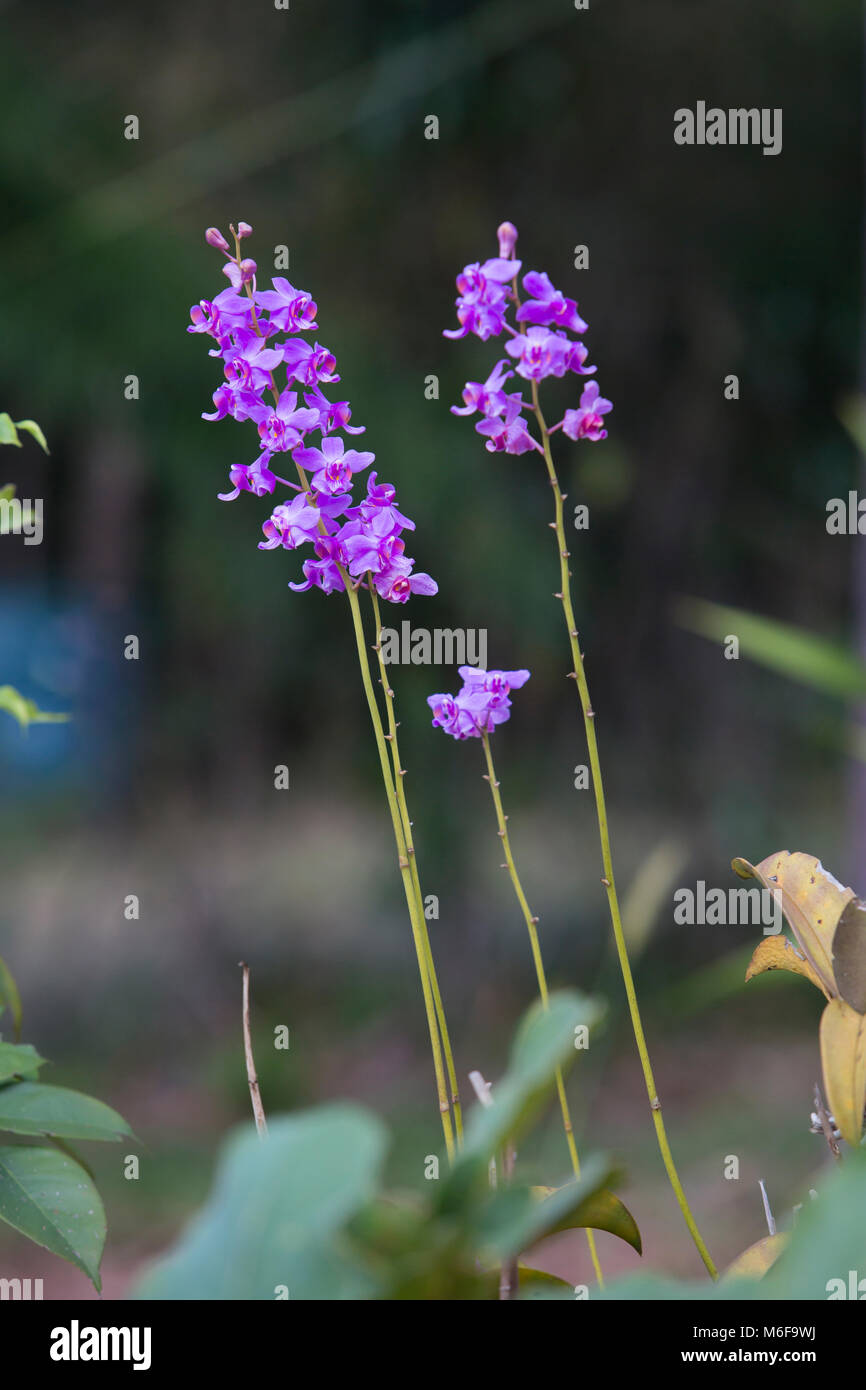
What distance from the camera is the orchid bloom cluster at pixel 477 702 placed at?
57 cm

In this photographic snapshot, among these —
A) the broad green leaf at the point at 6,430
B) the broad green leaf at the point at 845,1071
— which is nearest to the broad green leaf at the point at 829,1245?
the broad green leaf at the point at 845,1071

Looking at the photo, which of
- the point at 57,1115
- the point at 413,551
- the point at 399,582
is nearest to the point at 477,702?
the point at 399,582

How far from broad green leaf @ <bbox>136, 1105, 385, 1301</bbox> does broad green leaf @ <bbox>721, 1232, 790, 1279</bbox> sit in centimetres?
28

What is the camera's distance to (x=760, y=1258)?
50 cm

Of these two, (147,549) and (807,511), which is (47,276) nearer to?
(147,549)

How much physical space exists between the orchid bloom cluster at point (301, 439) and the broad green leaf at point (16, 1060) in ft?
0.81

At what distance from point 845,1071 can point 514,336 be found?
328mm

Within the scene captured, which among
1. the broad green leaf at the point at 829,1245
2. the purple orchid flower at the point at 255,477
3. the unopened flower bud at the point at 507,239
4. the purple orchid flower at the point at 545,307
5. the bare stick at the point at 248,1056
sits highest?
the unopened flower bud at the point at 507,239

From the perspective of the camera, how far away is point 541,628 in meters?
3.73

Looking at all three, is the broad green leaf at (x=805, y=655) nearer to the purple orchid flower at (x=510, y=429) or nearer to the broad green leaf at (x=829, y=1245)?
the purple orchid flower at (x=510, y=429)

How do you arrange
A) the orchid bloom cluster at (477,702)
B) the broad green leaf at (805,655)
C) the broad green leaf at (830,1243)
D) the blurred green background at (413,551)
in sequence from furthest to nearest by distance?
the blurred green background at (413,551), the broad green leaf at (805,655), the orchid bloom cluster at (477,702), the broad green leaf at (830,1243)

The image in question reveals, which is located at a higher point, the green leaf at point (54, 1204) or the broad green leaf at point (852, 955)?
the broad green leaf at point (852, 955)
